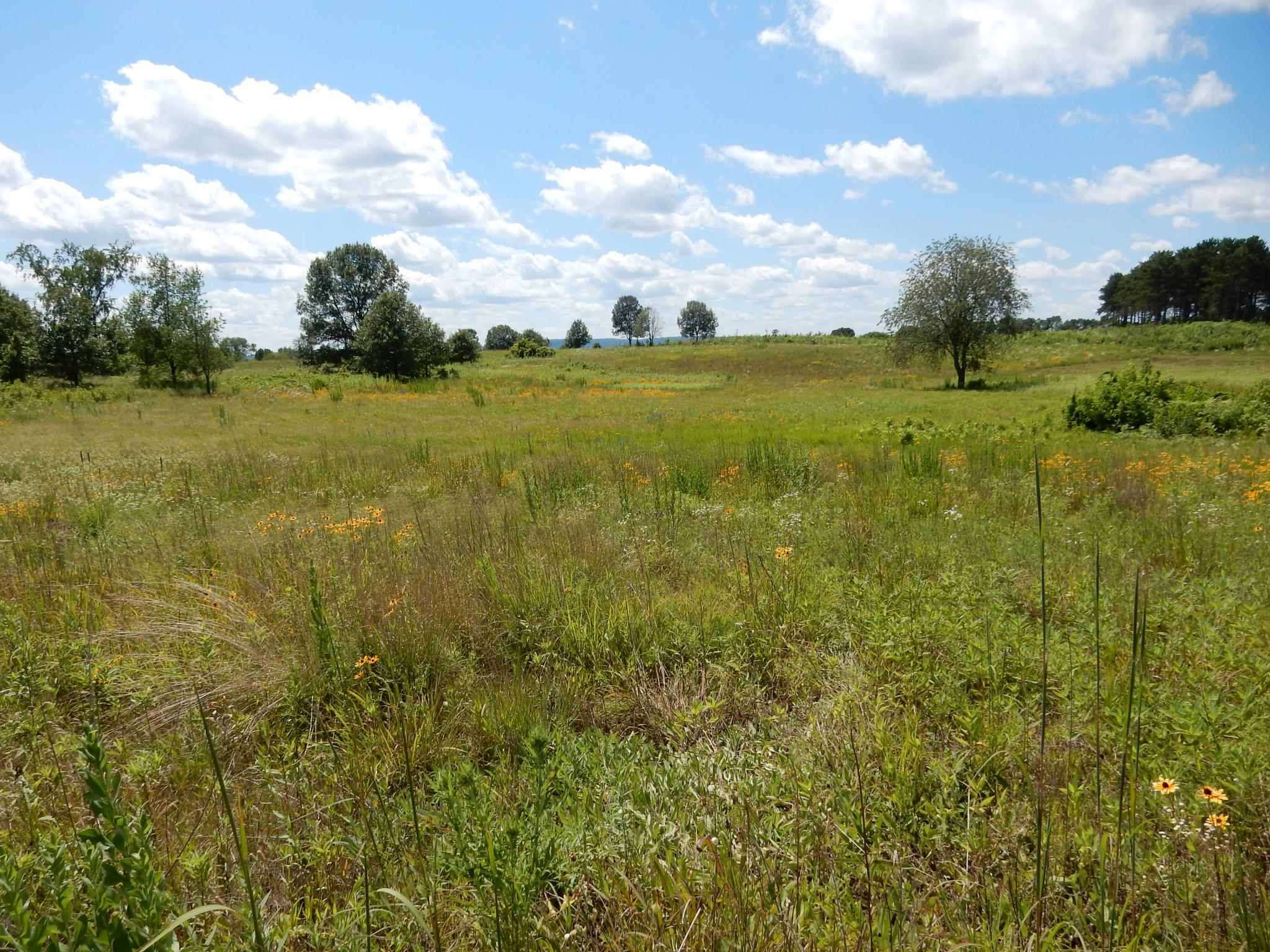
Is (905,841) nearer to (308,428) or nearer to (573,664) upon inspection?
(573,664)

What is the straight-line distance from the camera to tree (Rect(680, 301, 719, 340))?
454ft

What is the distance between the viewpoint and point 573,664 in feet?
12.9

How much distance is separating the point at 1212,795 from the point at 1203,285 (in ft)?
331

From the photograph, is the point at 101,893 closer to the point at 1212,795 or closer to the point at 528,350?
the point at 1212,795

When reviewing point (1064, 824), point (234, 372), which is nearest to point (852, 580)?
point (1064, 824)

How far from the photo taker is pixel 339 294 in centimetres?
6056

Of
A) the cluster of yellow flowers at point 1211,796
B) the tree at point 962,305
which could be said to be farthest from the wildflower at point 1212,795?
the tree at point 962,305

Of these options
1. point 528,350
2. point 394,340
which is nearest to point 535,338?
point 528,350

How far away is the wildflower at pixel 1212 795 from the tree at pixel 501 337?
121 metres

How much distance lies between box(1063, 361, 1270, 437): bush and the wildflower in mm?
15265

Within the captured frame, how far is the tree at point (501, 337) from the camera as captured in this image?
11831 cm

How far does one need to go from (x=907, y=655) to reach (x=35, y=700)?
4913mm

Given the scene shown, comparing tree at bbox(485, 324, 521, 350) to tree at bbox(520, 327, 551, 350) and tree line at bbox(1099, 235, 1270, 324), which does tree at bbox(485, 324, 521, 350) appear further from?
tree line at bbox(1099, 235, 1270, 324)

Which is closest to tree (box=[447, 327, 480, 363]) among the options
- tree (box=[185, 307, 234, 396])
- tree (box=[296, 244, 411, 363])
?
tree (box=[296, 244, 411, 363])
